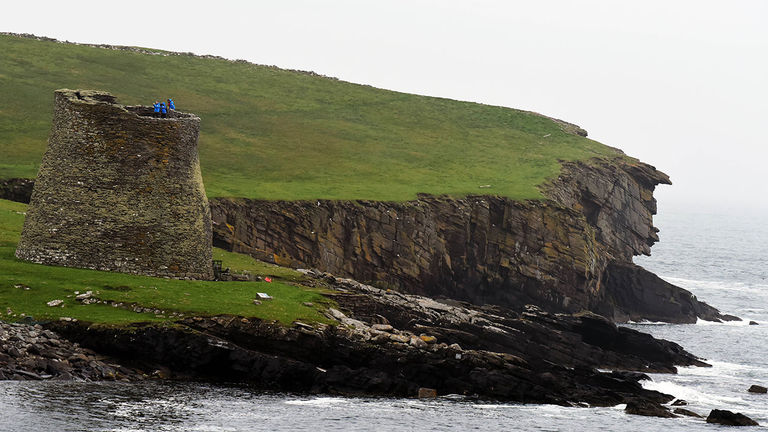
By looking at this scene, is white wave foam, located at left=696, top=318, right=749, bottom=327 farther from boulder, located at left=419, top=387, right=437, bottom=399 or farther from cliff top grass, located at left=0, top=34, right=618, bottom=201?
boulder, located at left=419, top=387, right=437, bottom=399

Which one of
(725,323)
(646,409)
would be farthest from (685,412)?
(725,323)

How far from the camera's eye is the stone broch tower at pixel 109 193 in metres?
64.6

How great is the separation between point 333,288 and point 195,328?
17.3 meters

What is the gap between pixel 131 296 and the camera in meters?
61.1

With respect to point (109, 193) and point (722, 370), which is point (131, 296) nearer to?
point (109, 193)

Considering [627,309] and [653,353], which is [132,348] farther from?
[627,309]

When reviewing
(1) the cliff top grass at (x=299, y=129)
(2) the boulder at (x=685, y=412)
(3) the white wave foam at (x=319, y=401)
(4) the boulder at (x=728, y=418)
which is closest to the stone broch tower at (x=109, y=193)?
(3) the white wave foam at (x=319, y=401)

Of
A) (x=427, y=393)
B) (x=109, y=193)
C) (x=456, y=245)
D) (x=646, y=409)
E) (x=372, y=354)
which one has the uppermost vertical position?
(x=109, y=193)

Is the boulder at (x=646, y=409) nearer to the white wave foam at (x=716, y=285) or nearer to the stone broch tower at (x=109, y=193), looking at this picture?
the stone broch tower at (x=109, y=193)

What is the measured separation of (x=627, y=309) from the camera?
110812 mm

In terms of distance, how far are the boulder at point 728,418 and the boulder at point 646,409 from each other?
199 centimetres

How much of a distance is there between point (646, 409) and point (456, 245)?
3860 centimetres

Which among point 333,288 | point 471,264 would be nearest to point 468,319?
point 333,288

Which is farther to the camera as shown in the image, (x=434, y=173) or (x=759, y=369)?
(x=434, y=173)
